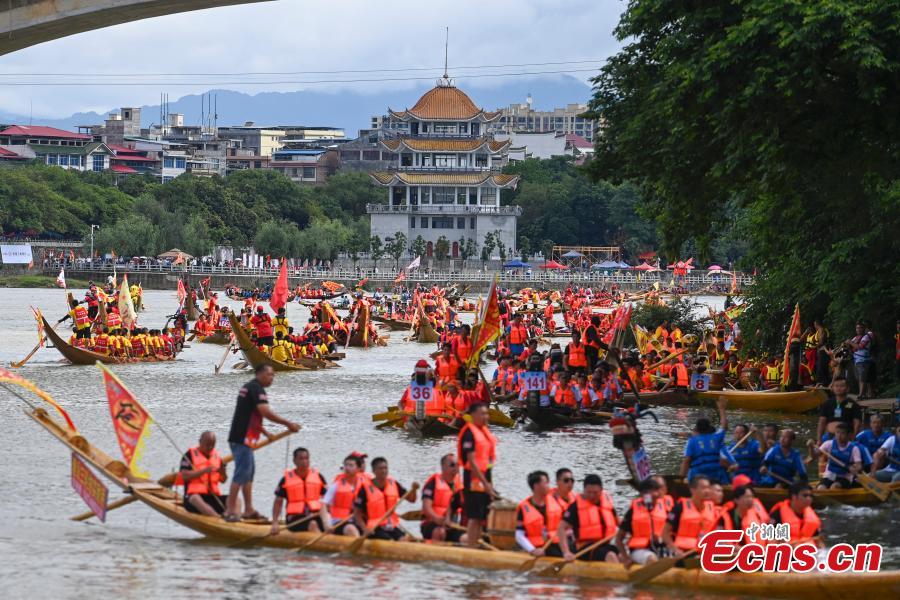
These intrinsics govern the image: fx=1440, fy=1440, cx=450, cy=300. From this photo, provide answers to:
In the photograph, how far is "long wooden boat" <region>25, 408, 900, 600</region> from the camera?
38.1 ft

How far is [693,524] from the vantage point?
12.2m

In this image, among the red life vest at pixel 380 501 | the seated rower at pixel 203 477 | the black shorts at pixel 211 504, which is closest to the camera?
the red life vest at pixel 380 501

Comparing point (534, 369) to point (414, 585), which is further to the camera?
point (534, 369)

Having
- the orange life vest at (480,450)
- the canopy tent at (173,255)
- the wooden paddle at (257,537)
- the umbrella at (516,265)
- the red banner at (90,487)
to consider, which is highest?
the canopy tent at (173,255)

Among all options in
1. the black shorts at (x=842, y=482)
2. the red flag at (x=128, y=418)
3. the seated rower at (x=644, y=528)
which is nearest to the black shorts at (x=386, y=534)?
the seated rower at (x=644, y=528)

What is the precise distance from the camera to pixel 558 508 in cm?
1259

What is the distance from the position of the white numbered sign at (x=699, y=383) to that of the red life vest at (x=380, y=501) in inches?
558

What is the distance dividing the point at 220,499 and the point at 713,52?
866 cm

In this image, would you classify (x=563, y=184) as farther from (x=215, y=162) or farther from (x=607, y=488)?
(x=607, y=488)

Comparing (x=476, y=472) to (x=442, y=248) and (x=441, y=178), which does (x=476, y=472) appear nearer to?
(x=441, y=178)

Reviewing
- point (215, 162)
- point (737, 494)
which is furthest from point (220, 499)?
point (215, 162)

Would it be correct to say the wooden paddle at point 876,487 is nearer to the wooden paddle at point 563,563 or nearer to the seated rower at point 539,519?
the wooden paddle at point 563,563

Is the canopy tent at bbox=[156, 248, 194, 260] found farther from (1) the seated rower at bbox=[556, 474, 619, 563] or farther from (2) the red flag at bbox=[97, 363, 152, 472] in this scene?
(1) the seated rower at bbox=[556, 474, 619, 563]

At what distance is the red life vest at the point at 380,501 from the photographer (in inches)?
527
